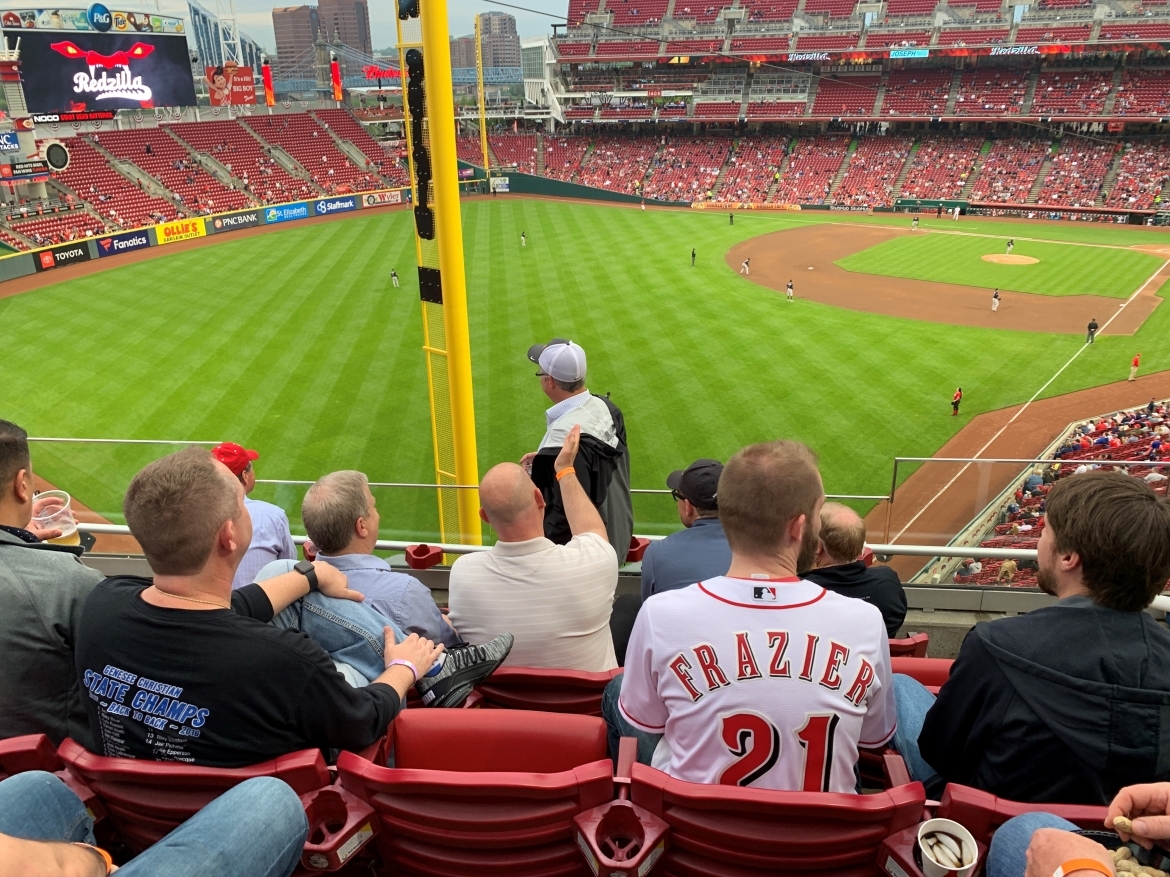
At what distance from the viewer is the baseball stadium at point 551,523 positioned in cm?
224

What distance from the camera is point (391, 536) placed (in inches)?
289

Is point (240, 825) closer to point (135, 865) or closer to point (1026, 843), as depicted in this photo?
point (135, 865)

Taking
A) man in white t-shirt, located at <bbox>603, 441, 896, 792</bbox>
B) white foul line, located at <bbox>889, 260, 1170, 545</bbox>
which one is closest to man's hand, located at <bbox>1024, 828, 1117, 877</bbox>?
man in white t-shirt, located at <bbox>603, 441, 896, 792</bbox>

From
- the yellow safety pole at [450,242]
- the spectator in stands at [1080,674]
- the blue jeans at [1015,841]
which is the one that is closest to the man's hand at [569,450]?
the spectator in stands at [1080,674]

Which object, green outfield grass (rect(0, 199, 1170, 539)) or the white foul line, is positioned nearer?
the white foul line

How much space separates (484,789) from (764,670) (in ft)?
2.86

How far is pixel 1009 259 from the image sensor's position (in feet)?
110

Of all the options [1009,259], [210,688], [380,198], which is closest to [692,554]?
[210,688]

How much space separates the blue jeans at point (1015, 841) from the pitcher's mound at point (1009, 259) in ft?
117

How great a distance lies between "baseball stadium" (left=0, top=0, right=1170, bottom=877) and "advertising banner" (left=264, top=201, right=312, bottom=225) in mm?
424

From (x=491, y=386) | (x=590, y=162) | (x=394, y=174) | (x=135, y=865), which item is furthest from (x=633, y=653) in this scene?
(x=590, y=162)

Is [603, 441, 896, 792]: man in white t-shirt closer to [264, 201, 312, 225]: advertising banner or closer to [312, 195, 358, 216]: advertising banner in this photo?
[264, 201, 312, 225]: advertising banner

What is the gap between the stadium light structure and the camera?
6594mm

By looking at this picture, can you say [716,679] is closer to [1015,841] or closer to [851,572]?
[1015,841]
